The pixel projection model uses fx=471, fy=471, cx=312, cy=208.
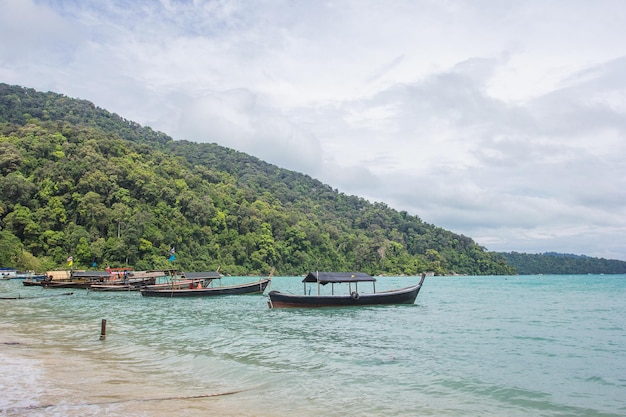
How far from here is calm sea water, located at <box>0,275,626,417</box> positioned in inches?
386

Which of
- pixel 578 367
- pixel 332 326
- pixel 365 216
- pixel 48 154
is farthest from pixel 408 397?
pixel 365 216

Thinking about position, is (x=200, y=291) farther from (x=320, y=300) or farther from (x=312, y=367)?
(x=312, y=367)

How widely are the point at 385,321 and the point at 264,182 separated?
137155 millimetres

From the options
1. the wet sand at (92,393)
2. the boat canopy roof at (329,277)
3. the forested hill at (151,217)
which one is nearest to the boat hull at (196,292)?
the boat canopy roof at (329,277)

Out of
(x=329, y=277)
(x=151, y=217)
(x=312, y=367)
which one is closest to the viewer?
(x=312, y=367)

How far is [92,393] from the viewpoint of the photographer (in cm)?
970

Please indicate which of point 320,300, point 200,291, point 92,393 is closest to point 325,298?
point 320,300

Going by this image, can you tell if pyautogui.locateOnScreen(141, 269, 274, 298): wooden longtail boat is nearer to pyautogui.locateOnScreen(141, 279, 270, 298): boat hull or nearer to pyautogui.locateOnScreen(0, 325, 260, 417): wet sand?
pyautogui.locateOnScreen(141, 279, 270, 298): boat hull

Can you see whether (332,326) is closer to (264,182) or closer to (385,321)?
(385,321)

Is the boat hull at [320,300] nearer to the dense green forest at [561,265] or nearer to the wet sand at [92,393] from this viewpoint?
the wet sand at [92,393]

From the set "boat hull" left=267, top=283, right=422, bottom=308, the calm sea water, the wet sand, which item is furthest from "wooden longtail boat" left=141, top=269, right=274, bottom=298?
the wet sand

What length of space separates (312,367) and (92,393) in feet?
20.8

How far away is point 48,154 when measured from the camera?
90.2 metres

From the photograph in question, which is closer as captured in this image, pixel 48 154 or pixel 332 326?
pixel 332 326
